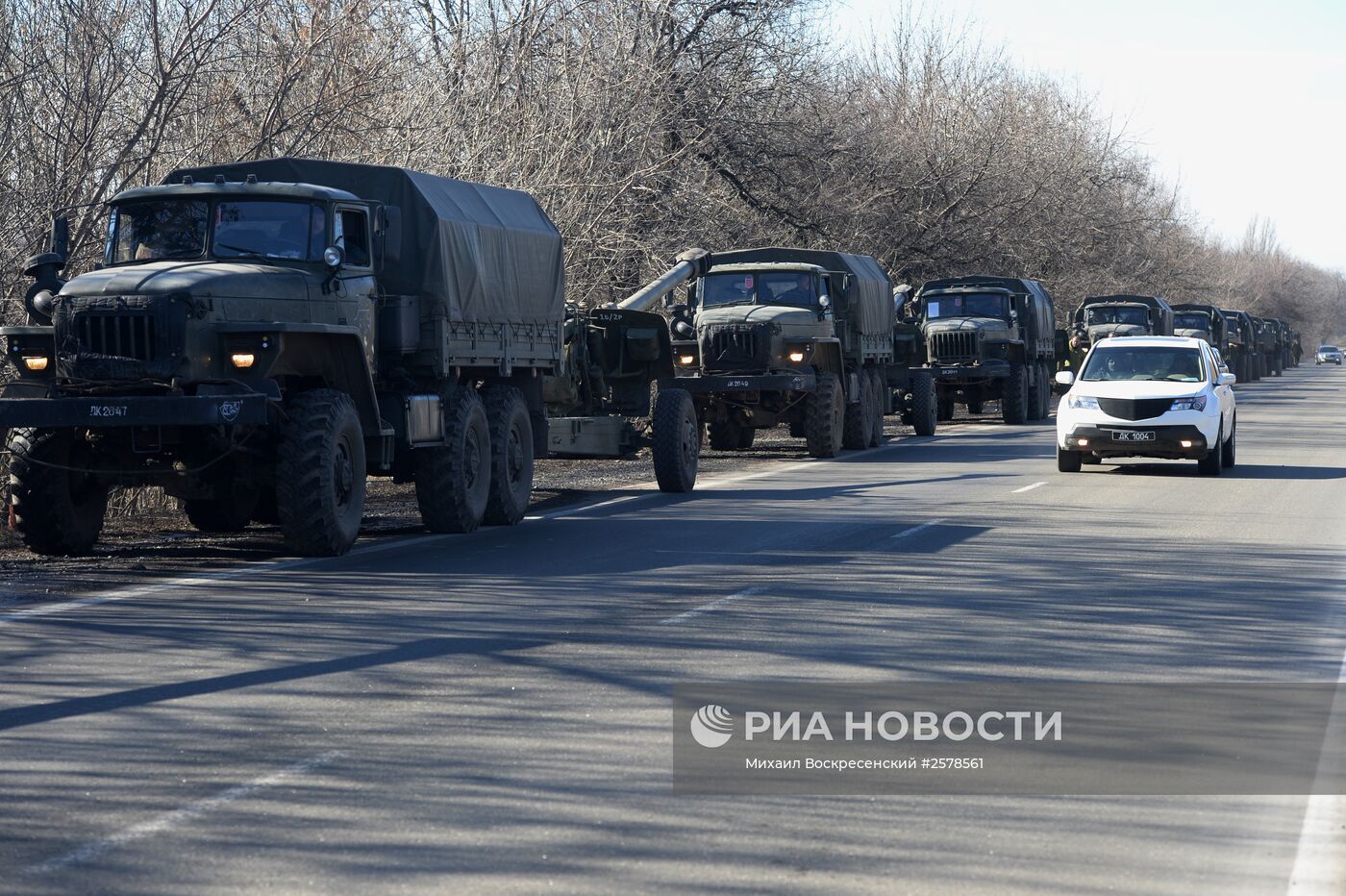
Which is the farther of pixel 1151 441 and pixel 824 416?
pixel 824 416

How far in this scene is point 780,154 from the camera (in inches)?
1495

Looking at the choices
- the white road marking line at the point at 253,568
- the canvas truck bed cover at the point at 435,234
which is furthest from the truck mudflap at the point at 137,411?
the canvas truck bed cover at the point at 435,234

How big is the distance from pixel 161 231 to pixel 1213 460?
12.8 metres

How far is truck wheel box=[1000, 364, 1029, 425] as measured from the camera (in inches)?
1364

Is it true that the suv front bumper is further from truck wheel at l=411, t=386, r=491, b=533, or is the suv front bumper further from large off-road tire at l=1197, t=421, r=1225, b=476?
truck wheel at l=411, t=386, r=491, b=533

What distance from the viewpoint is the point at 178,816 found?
577cm

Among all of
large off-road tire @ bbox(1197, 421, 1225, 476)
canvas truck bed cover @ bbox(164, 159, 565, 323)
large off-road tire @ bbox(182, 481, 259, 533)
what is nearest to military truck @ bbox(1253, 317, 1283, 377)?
large off-road tire @ bbox(1197, 421, 1225, 476)

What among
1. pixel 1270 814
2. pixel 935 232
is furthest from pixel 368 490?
pixel 935 232

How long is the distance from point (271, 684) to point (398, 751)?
1573 millimetres

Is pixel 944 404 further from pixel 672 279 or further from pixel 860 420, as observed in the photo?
pixel 672 279

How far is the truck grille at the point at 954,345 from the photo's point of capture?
34156 millimetres

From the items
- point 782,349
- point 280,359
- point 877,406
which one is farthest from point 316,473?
point 877,406

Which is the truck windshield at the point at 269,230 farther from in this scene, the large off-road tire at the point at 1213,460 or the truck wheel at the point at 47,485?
the large off-road tire at the point at 1213,460

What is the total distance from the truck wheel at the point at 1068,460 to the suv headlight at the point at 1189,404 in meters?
1.30
